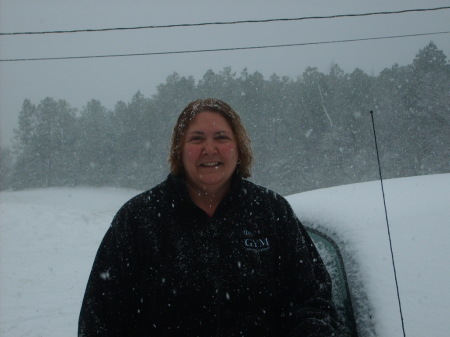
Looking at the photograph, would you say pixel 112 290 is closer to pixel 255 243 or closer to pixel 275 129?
pixel 255 243

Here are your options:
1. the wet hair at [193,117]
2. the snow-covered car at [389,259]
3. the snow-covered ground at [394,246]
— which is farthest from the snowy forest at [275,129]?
the wet hair at [193,117]

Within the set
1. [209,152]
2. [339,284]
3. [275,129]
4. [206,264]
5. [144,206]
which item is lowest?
[339,284]

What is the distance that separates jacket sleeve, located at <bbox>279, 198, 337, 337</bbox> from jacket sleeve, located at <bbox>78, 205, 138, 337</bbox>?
693 millimetres

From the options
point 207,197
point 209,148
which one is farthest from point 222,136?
point 207,197

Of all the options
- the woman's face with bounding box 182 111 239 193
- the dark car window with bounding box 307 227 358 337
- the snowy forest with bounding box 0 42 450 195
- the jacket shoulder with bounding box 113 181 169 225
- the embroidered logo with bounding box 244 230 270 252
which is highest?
the snowy forest with bounding box 0 42 450 195

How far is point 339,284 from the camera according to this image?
205cm

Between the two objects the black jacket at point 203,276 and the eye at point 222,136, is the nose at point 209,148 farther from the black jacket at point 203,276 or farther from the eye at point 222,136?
the black jacket at point 203,276

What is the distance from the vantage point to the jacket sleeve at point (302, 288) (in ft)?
5.71

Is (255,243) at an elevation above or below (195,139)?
below

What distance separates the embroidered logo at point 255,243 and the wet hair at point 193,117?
0.37 meters

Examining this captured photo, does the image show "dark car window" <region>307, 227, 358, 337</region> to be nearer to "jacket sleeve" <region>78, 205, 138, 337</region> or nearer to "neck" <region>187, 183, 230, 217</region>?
"neck" <region>187, 183, 230, 217</region>

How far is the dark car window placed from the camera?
183 centimetres

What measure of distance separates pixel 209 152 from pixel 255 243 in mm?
477

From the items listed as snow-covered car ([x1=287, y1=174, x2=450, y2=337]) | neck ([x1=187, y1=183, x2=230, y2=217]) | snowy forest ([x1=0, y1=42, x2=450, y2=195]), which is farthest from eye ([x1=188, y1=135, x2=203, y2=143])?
snowy forest ([x1=0, y1=42, x2=450, y2=195])
